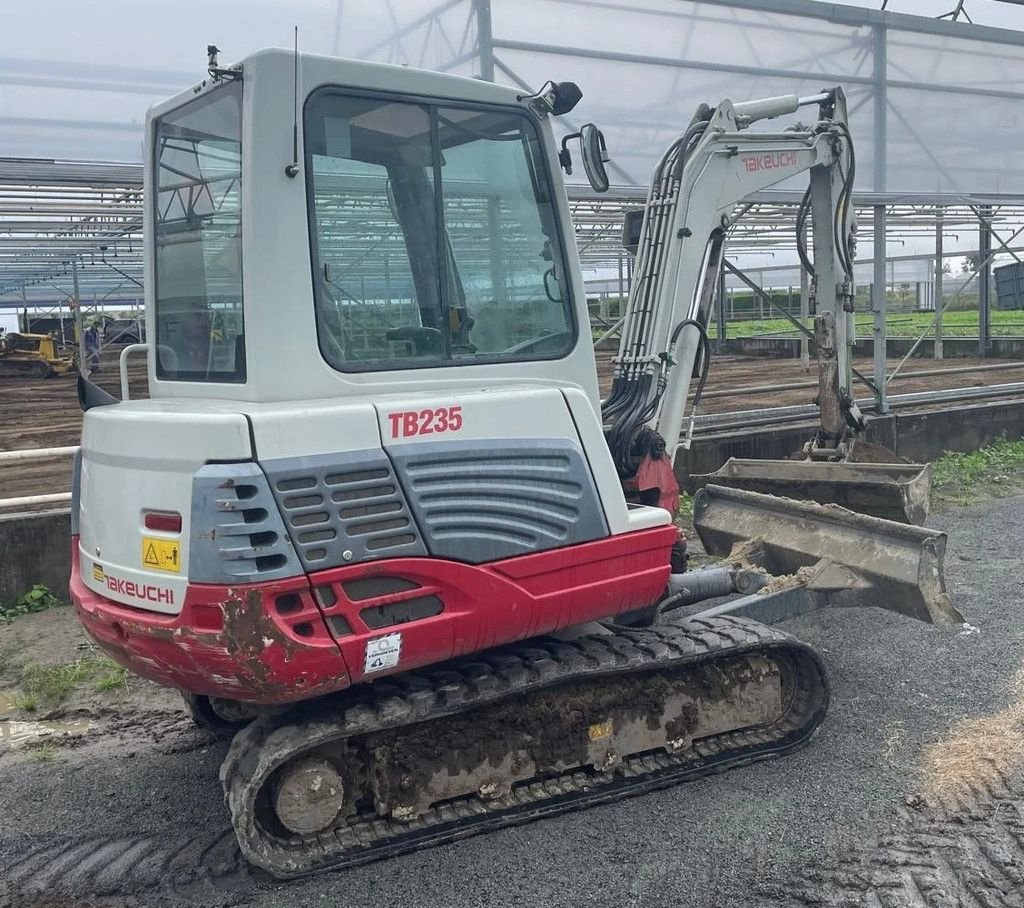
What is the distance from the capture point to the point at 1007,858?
3.39 meters

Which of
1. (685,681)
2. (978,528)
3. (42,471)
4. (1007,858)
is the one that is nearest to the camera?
(1007,858)

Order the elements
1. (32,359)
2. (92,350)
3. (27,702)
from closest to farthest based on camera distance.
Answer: (27,702)
(32,359)
(92,350)

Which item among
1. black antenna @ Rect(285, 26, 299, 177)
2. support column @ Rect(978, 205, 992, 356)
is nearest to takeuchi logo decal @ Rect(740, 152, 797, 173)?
black antenna @ Rect(285, 26, 299, 177)

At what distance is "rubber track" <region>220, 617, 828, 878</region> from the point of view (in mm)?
3512

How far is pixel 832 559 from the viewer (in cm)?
513

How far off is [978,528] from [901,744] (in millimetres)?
4288

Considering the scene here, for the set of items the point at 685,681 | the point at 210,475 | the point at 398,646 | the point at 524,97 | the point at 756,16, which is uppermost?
the point at 756,16

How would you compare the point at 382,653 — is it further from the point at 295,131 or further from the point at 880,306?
the point at 880,306

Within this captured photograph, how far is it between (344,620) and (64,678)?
2.90 metres

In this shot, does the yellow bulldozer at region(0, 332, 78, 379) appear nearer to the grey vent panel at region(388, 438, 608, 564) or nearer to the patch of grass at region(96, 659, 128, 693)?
the patch of grass at region(96, 659, 128, 693)

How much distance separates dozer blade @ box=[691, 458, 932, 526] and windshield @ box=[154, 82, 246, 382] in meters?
3.57

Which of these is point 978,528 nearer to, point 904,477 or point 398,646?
point 904,477

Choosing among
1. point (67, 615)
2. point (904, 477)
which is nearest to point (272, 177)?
point (67, 615)

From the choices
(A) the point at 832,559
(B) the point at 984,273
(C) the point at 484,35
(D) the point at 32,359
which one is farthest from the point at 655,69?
(D) the point at 32,359
